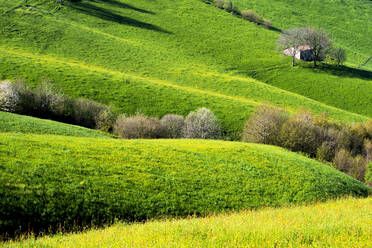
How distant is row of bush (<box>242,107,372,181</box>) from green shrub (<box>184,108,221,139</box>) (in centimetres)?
542

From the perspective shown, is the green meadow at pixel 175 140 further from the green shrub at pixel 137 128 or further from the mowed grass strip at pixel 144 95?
the green shrub at pixel 137 128

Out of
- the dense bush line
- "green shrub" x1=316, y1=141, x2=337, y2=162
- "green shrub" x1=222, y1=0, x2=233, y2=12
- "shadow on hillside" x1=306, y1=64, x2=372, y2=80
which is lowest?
"green shrub" x1=316, y1=141, x2=337, y2=162

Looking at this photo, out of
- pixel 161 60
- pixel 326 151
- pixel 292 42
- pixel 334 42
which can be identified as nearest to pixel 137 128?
pixel 326 151

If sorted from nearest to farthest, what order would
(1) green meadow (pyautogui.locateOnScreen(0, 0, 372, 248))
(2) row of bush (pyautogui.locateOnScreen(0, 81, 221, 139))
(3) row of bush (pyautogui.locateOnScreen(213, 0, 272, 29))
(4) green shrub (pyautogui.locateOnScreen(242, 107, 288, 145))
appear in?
(1) green meadow (pyautogui.locateOnScreen(0, 0, 372, 248)) → (2) row of bush (pyautogui.locateOnScreen(0, 81, 221, 139)) → (4) green shrub (pyautogui.locateOnScreen(242, 107, 288, 145)) → (3) row of bush (pyautogui.locateOnScreen(213, 0, 272, 29))

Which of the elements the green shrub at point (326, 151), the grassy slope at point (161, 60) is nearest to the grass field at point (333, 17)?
the grassy slope at point (161, 60)

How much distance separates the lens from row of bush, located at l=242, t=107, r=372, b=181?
164 ft

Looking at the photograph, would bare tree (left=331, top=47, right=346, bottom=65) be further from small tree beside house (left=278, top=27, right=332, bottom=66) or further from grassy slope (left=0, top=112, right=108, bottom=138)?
grassy slope (left=0, top=112, right=108, bottom=138)

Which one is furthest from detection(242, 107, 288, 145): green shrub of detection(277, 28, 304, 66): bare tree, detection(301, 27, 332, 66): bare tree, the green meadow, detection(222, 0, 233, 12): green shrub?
detection(222, 0, 233, 12): green shrub

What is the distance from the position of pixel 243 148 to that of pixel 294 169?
20.3 feet

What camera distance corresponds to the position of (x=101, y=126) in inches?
1977

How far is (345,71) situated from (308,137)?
61216 mm

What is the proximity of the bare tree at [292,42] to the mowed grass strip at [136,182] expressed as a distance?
264 ft

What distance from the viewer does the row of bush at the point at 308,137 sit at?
164 ft

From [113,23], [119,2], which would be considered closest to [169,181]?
[113,23]
